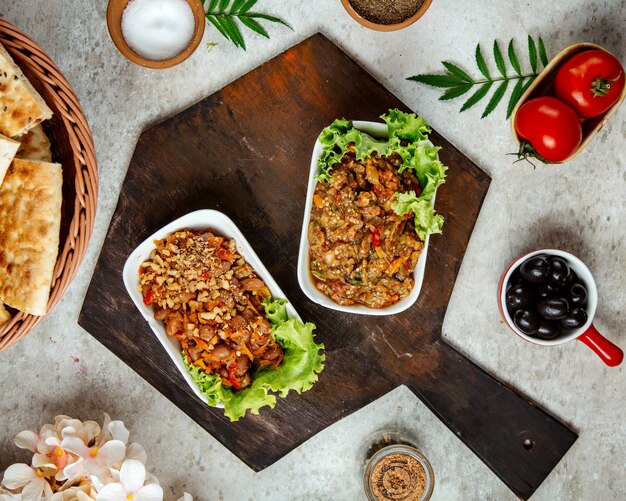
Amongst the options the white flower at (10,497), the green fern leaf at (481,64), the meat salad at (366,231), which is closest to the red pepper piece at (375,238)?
the meat salad at (366,231)

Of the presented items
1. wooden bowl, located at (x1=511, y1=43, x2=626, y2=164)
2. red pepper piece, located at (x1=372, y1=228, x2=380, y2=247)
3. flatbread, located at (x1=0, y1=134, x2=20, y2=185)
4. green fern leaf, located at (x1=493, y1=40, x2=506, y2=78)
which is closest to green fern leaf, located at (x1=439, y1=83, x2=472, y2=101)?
green fern leaf, located at (x1=493, y1=40, x2=506, y2=78)

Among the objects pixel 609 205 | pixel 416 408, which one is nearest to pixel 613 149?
pixel 609 205

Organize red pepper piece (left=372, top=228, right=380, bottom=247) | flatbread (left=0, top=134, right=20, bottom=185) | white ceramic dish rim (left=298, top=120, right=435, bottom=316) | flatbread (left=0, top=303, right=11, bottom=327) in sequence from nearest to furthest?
flatbread (left=0, top=134, right=20, bottom=185)
flatbread (left=0, top=303, right=11, bottom=327)
red pepper piece (left=372, top=228, right=380, bottom=247)
white ceramic dish rim (left=298, top=120, right=435, bottom=316)

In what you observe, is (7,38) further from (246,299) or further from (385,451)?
(385,451)

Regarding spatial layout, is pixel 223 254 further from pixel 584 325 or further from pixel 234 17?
pixel 584 325

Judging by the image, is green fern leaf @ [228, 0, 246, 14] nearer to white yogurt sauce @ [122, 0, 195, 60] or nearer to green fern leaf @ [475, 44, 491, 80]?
white yogurt sauce @ [122, 0, 195, 60]

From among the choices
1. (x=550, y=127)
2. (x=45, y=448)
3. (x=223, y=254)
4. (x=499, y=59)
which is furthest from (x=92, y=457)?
(x=499, y=59)

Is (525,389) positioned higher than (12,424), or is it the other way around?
(525,389)
